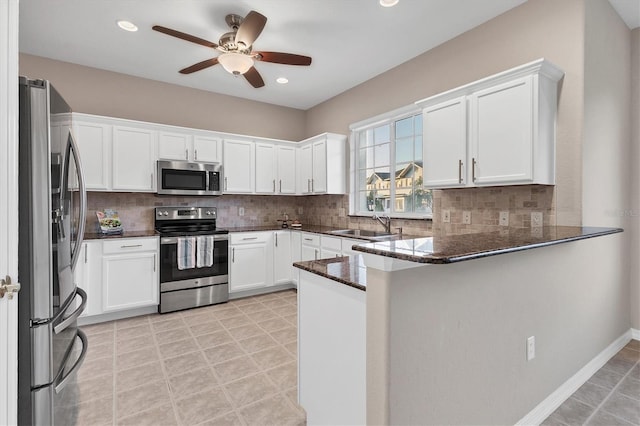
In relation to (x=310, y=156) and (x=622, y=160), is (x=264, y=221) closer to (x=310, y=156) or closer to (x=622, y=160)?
(x=310, y=156)

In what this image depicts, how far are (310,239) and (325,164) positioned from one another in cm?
107

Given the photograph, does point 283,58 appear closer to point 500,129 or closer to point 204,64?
point 204,64

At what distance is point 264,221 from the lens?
5004 mm

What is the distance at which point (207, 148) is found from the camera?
415 centimetres

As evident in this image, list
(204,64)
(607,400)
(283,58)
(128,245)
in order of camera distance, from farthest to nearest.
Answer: (128,245)
(204,64)
(283,58)
(607,400)

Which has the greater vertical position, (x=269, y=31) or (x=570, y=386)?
(x=269, y=31)

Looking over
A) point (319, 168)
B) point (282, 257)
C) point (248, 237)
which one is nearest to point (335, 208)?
point (319, 168)

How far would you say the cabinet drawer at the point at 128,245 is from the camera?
3.28 meters

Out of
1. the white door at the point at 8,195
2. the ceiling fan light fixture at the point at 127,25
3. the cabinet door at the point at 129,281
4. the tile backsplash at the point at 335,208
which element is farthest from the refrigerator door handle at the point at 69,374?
the ceiling fan light fixture at the point at 127,25

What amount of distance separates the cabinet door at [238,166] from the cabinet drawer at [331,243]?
1.35m

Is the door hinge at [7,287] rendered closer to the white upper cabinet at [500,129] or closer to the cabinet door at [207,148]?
the white upper cabinet at [500,129]

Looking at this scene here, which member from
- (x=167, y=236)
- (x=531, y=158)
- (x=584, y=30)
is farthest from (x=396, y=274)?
(x=167, y=236)

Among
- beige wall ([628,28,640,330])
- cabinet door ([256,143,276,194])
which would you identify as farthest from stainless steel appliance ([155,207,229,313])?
beige wall ([628,28,640,330])

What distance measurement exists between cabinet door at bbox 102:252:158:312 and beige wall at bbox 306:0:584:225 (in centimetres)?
338
